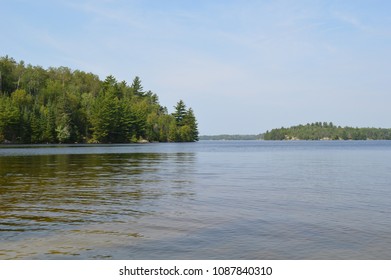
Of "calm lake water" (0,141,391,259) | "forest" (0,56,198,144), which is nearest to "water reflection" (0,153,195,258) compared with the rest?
"calm lake water" (0,141,391,259)

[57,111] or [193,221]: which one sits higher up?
[57,111]

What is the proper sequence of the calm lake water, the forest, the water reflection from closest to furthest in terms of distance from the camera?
the calm lake water
the water reflection
the forest

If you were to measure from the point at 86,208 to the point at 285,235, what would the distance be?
32.9 ft

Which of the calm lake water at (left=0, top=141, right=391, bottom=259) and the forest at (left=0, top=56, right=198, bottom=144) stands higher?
the forest at (left=0, top=56, right=198, bottom=144)

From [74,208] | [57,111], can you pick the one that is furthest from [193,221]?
[57,111]

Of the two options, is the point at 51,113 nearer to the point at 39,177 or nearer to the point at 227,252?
the point at 39,177

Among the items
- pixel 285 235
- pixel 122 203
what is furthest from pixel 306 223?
pixel 122 203

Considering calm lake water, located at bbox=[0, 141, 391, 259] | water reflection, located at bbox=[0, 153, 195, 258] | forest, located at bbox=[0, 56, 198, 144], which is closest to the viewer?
calm lake water, located at bbox=[0, 141, 391, 259]

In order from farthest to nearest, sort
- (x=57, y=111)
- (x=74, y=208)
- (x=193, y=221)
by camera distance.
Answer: (x=57, y=111)
(x=74, y=208)
(x=193, y=221)

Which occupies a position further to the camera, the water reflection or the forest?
the forest

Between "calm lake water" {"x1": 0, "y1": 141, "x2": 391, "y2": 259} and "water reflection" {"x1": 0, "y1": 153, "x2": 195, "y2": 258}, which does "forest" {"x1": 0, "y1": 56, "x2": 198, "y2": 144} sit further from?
"calm lake water" {"x1": 0, "y1": 141, "x2": 391, "y2": 259}

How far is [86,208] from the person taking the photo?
67.3 ft

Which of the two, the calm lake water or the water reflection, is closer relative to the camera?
the calm lake water

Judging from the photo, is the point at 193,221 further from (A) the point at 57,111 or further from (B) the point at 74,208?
(A) the point at 57,111
